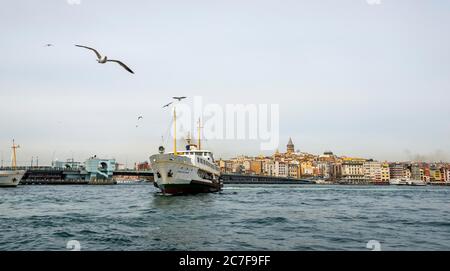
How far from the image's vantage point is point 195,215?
20.8 metres

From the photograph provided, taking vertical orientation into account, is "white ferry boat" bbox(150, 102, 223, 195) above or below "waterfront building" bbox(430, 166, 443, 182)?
above

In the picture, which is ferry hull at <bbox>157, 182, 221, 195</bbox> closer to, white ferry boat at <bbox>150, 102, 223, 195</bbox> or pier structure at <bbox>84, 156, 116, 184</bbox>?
white ferry boat at <bbox>150, 102, 223, 195</bbox>

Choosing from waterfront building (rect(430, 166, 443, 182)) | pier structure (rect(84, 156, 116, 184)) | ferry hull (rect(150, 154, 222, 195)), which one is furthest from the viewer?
waterfront building (rect(430, 166, 443, 182))

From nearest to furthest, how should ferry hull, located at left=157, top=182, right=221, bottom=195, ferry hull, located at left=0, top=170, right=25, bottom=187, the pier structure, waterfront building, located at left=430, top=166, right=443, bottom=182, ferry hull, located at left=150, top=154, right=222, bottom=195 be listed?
ferry hull, located at left=150, top=154, right=222, bottom=195 < ferry hull, located at left=157, top=182, right=221, bottom=195 < ferry hull, located at left=0, top=170, right=25, bottom=187 < the pier structure < waterfront building, located at left=430, top=166, right=443, bottom=182

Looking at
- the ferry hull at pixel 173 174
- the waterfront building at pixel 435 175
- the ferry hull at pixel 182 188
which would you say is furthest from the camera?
the waterfront building at pixel 435 175

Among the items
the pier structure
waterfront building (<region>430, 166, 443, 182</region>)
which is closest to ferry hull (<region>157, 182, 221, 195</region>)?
the pier structure

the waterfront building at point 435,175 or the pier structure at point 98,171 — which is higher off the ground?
the pier structure at point 98,171

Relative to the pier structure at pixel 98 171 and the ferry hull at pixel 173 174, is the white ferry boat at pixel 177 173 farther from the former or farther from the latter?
the pier structure at pixel 98 171

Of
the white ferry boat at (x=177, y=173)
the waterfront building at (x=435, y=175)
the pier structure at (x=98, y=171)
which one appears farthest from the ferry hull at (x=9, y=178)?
the waterfront building at (x=435, y=175)

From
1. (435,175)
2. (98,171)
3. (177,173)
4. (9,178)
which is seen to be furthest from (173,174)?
(435,175)

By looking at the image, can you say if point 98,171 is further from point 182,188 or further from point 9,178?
point 182,188
